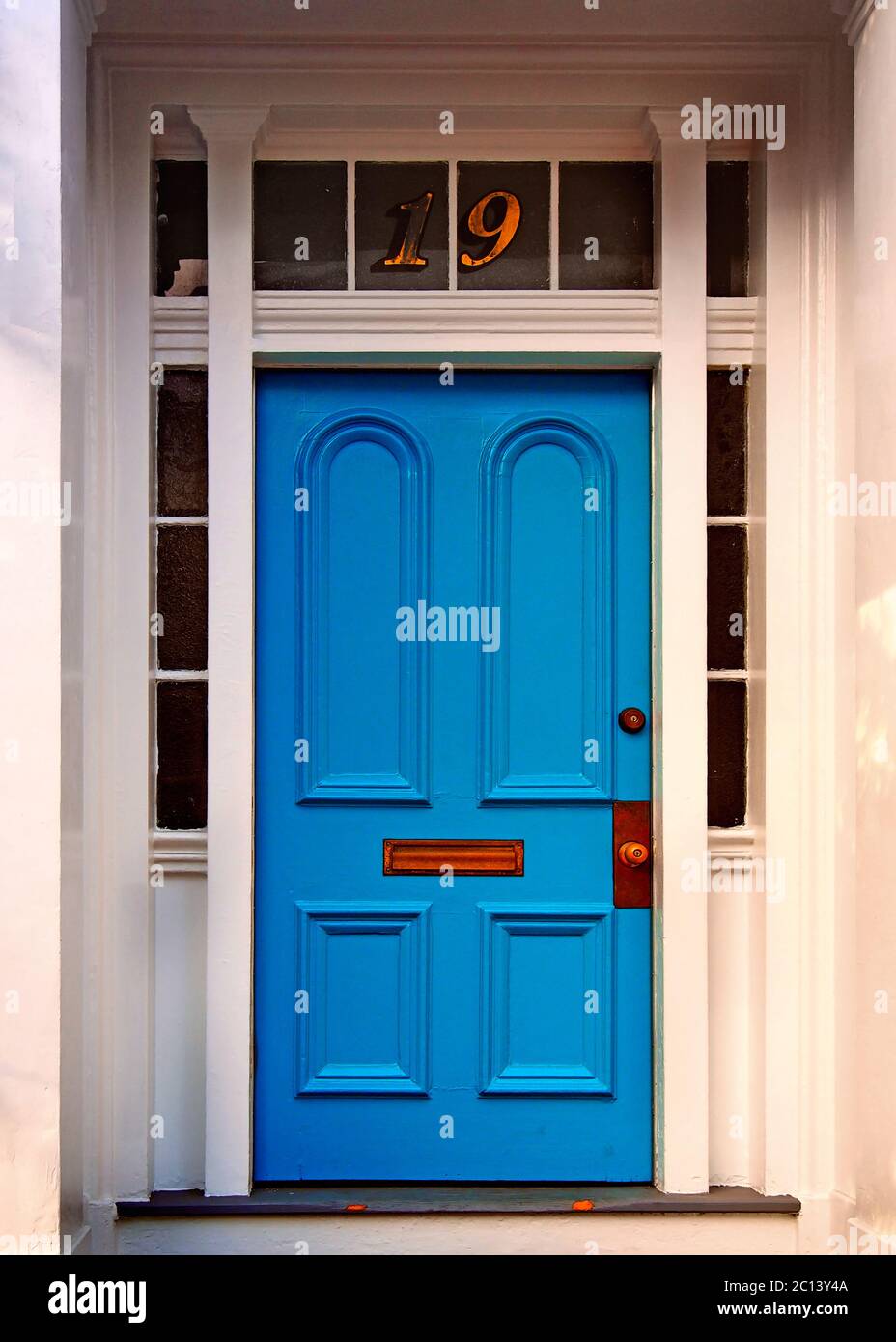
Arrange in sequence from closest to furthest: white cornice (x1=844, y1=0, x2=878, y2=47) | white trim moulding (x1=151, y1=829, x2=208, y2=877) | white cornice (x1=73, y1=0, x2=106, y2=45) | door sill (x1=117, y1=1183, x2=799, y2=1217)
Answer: white cornice (x1=844, y1=0, x2=878, y2=47)
white cornice (x1=73, y1=0, x2=106, y2=45)
door sill (x1=117, y1=1183, x2=799, y2=1217)
white trim moulding (x1=151, y1=829, x2=208, y2=877)

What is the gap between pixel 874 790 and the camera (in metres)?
2.80

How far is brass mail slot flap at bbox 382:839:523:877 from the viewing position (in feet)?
10.9

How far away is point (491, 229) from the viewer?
3346 millimetres

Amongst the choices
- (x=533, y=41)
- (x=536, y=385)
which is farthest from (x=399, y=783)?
(x=533, y=41)

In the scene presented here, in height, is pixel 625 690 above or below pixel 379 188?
below

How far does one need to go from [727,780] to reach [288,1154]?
169 cm

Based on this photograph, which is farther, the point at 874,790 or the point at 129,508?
the point at 129,508

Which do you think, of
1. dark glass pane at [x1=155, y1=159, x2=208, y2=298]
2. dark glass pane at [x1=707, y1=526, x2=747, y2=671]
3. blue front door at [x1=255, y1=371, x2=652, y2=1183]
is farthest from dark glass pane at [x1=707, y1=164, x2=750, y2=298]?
dark glass pane at [x1=155, y1=159, x2=208, y2=298]

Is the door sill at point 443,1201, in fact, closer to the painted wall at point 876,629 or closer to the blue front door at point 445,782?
the blue front door at point 445,782

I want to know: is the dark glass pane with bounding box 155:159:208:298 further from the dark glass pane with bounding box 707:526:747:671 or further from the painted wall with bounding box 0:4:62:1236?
the dark glass pane with bounding box 707:526:747:671

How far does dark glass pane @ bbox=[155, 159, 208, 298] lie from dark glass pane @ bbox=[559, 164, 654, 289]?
1064 millimetres
